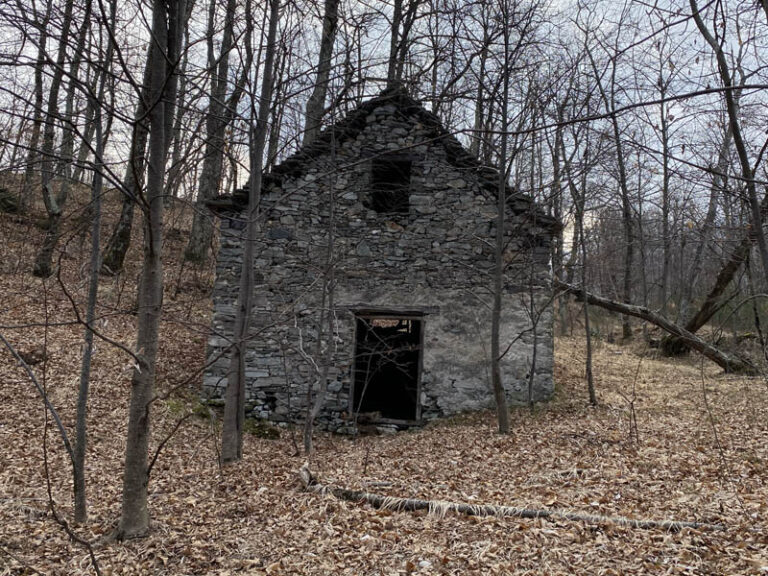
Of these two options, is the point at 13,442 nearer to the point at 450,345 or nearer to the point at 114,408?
the point at 114,408

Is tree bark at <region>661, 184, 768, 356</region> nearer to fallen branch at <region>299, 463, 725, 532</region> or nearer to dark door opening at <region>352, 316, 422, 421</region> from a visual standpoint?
dark door opening at <region>352, 316, 422, 421</region>

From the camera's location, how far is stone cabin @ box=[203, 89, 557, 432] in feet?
28.3

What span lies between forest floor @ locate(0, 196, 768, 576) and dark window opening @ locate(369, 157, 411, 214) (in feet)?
12.6

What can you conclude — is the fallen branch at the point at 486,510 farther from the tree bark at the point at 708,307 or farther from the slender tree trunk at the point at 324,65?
the tree bark at the point at 708,307

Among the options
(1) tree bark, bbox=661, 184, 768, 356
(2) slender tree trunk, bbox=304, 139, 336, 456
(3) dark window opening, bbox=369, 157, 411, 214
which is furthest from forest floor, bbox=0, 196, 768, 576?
(3) dark window opening, bbox=369, 157, 411, 214

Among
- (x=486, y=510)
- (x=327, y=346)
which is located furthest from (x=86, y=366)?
(x=327, y=346)

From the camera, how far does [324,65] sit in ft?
22.7

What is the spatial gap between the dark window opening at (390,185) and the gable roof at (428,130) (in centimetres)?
71

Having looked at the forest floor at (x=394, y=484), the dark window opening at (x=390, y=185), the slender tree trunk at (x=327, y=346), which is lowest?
the forest floor at (x=394, y=484)

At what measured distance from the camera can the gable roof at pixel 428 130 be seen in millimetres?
8742

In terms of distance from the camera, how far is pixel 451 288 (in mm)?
8789

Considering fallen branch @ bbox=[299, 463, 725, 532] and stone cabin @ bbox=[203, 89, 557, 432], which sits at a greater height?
stone cabin @ bbox=[203, 89, 557, 432]

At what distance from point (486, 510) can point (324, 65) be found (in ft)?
18.4

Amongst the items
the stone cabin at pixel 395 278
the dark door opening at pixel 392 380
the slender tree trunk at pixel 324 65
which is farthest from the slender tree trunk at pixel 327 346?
the dark door opening at pixel 392 380
